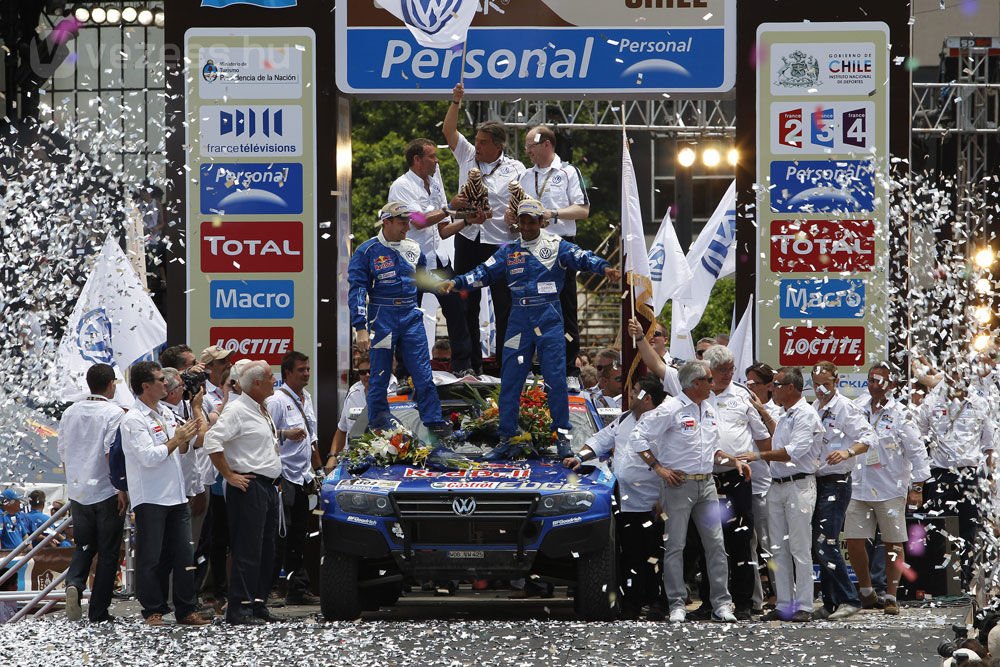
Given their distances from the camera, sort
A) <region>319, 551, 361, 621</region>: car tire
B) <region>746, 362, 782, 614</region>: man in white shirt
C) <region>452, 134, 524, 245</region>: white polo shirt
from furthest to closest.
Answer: <region>452, 134, 524, 245</region>: white polo shirt, <region>746, 362, 782, 614</region>: man in white shirt, <region>319, 551, 361, 621</region>: car tire

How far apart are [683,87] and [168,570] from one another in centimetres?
585

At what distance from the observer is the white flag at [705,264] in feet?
53.0

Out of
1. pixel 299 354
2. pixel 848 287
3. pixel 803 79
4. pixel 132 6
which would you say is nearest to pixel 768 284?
pixel 848 287

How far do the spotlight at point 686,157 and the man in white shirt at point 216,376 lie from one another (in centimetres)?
1542

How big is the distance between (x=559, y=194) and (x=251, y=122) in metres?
2.70

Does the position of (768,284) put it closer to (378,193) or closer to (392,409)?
(392,409)

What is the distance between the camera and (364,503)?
36.8ft

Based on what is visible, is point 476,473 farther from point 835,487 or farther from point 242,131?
point 242,131

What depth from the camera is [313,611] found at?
1258 cm

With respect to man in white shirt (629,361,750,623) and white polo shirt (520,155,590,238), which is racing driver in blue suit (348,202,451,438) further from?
man in white shirt (629,361,750,623)

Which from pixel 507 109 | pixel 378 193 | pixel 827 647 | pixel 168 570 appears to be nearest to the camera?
pixel 827 647

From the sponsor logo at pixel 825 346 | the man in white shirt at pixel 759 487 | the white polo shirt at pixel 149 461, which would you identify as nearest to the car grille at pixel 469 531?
the white polo shirt at pixel 149 461

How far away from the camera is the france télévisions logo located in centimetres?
1369

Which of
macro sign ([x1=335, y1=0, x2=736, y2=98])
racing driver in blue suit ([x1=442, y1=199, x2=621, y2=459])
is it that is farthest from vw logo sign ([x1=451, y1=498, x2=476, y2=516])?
macro sign ([x1=335, y1=0, x2=736, y2=98])
